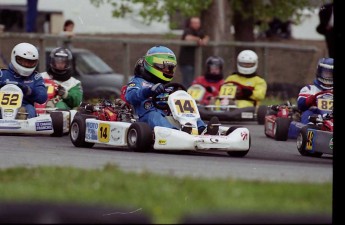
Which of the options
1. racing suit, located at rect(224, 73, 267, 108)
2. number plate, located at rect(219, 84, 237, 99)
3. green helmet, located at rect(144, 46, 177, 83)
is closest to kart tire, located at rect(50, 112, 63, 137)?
green helmet, located at rect(144, 46, 177, 83)

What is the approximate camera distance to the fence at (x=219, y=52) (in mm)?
18016

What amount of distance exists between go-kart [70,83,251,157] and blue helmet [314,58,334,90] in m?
1.94

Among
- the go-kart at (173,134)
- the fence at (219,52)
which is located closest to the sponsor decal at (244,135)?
the go-kart at (173,134)

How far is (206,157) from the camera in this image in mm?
9719

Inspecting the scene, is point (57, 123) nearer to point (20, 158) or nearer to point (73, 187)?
point (20, 158)

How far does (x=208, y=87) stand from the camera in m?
17.6

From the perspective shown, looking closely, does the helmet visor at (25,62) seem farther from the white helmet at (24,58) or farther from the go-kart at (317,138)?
the go-kart at (317,138)

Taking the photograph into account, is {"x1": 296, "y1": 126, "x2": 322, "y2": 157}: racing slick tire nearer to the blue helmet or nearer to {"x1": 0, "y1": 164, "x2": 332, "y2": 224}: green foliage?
the blue helmet

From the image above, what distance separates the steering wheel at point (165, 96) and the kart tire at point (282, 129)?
2690 mm

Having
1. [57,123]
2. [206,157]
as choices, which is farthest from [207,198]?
[57,123]

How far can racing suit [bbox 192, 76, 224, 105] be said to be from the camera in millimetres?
17391

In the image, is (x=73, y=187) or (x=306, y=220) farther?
(x=73, y=187)

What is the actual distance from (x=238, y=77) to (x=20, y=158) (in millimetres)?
8423

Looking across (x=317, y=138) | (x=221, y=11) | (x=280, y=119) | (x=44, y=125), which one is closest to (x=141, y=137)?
(x=317, y=138)
